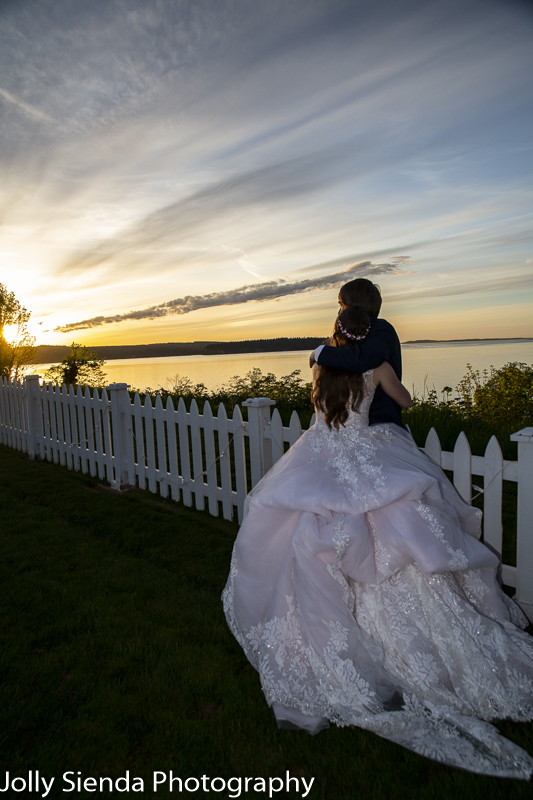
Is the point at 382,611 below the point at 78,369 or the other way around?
below

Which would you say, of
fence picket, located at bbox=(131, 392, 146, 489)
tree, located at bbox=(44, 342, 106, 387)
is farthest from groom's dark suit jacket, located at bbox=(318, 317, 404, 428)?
tree, located at bbox=(44, 342, 106, 387)

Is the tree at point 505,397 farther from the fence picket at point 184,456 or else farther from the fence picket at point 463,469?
the fence picket at point 184,456

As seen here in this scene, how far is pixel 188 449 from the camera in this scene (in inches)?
209

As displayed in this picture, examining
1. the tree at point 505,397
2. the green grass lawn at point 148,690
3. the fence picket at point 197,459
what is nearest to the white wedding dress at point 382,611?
the green grass lawn at point 148,690

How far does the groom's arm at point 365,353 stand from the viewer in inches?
102

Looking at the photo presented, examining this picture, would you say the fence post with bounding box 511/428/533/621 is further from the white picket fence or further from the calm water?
the calm water

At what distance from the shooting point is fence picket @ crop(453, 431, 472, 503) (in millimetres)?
3240

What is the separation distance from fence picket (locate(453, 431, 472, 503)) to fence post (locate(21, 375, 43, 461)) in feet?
23.5

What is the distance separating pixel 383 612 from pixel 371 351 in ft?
4.45

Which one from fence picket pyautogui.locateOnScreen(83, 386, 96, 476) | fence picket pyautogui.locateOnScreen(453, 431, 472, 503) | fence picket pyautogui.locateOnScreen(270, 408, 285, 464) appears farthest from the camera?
fence picket pyautogui.locateOnScreen(83, 386, 96, 476)

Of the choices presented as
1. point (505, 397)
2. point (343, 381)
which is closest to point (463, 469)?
point (343, 381)

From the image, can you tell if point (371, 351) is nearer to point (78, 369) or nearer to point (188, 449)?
point (188, 449)

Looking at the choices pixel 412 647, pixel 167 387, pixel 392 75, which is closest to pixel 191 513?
pixel 412 647

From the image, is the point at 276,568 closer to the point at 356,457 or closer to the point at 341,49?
the point at 356,457
